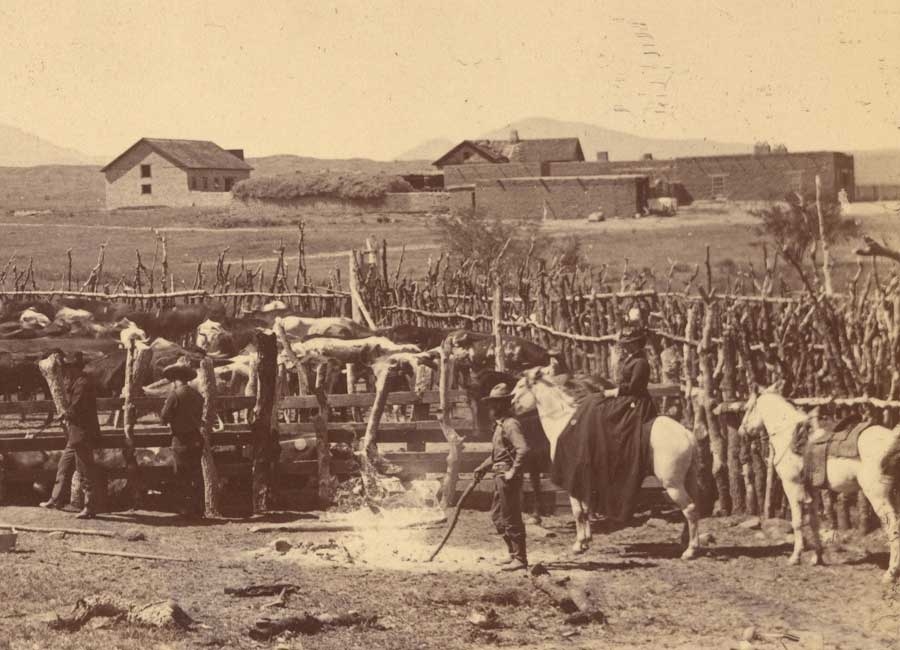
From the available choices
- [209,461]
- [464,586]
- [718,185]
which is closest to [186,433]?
[209,461]

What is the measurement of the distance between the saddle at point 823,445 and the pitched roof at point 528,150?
3336 cm

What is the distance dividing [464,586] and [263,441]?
351cm

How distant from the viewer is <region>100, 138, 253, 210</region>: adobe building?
3541 cm

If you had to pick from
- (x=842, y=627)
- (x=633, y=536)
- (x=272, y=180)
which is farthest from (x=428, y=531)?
(x=272, y=180)

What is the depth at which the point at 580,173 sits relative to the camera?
137 feet

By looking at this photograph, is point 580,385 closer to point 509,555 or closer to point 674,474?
point 674,474

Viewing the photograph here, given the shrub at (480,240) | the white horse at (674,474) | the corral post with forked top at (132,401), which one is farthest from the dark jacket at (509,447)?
the shrub at (480,240)

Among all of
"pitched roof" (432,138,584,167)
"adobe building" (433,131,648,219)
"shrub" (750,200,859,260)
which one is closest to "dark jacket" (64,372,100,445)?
"shrub" (750,200,859,260)

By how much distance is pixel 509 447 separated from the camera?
32.9 feet

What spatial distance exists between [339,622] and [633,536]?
3.47 m

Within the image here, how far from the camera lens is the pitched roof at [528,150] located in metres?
43.5

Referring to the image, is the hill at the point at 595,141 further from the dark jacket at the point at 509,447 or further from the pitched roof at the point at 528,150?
the dark jacket at the point at 509,447

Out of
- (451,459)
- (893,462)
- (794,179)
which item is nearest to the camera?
(893,462)

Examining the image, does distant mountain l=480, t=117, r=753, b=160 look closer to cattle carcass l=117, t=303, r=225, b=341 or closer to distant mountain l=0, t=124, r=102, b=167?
distant mountain l=0, t=124, r=102, b=167
